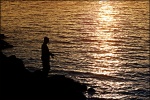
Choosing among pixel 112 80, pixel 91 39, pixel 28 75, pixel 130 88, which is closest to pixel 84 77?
pixel 112 80

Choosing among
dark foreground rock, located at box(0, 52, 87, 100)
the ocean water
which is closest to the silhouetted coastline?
dark foreground rock, located at box(0, 52, 87, 100)

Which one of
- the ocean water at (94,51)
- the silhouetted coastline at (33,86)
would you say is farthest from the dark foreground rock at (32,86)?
the ocean water at (94,51)

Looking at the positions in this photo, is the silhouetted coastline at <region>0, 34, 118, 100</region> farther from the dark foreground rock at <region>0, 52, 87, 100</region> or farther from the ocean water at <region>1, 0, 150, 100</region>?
the ocean water at <region>1, 0, 150, 100</region>

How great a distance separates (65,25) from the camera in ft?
205

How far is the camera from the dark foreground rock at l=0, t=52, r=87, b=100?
66.7 ft

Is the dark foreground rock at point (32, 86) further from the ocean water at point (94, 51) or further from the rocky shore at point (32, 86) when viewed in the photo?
the ocean water at point (94, 51)

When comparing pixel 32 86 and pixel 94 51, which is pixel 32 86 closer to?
pixel 32 86

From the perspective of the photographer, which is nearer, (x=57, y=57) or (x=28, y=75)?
(x=28, y=75)

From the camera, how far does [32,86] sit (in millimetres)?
21281

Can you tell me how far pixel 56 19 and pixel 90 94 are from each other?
47746 millimetres

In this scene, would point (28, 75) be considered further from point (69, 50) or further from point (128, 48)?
point (128, 48)

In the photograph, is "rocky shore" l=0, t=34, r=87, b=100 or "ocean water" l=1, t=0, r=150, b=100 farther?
"ocean water" l=1, t=0, r=150, b=100

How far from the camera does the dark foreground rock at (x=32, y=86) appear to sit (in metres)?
20.3

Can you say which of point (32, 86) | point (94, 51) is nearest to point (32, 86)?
point (32, 86)
